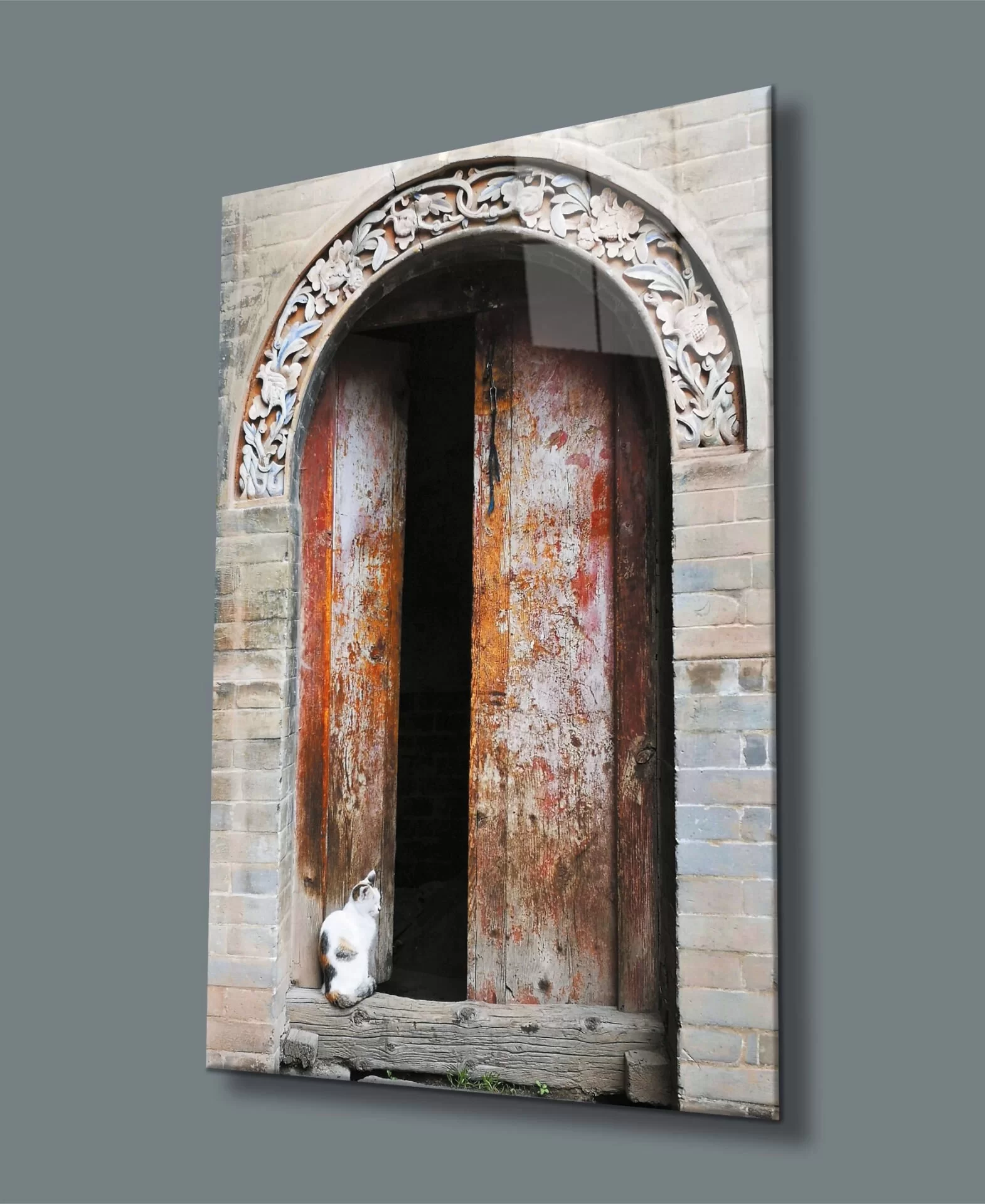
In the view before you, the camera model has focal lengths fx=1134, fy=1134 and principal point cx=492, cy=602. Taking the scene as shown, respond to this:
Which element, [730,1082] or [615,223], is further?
[615,223]

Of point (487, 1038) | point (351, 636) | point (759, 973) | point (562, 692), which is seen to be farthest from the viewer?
point (351, 636)

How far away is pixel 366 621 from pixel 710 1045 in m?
1.49

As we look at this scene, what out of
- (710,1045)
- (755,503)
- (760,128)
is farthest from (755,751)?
(760,128)

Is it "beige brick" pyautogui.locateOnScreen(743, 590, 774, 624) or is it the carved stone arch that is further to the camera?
the carved stone arch

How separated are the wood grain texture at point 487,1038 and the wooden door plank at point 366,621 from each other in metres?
0.21

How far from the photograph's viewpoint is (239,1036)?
3021 mm

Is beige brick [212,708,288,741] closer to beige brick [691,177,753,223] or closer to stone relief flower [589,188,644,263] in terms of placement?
stone relief flower [589,188,644,263]

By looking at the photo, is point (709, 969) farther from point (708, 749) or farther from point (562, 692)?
point (562, 692)

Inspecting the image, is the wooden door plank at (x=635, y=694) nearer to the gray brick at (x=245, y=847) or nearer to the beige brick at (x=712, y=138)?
the beige brick at (x=712, y=138)

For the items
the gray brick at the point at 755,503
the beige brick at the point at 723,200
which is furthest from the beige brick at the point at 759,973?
the beige brick at the point at 723,200

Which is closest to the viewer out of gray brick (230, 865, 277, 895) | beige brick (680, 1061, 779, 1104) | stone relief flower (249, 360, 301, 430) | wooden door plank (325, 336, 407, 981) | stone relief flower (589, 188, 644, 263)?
beige brick (680, 1061, 779, 1104)

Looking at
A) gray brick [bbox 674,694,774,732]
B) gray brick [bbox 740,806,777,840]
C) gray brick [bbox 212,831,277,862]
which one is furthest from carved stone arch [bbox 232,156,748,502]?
gray brick [bbox 212,831,277,862]

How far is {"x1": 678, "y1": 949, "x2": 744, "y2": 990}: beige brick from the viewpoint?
2510 mm

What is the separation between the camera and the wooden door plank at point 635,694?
2.88 m
